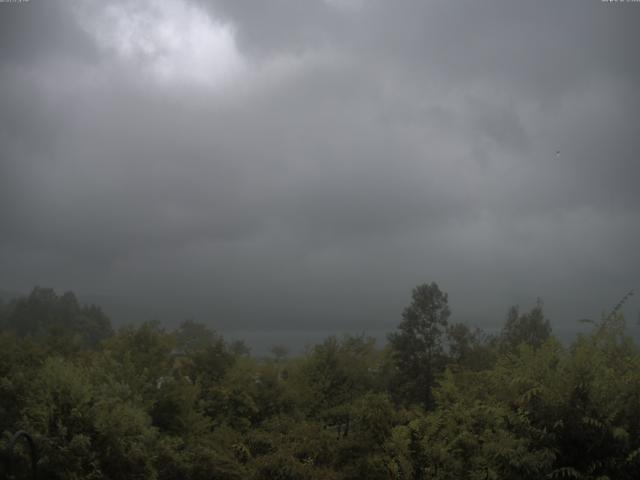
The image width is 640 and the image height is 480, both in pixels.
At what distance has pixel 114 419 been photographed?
489 inches

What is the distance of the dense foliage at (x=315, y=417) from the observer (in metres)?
9.91

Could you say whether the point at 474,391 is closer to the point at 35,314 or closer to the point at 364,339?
the point at 364,339

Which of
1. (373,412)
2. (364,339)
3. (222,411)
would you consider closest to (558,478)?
(373,412)

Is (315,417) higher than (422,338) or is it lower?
lower

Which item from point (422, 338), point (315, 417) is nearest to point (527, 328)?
point (422, 338)

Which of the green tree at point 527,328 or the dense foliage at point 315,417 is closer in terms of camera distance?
the dense foliage at point 315,417

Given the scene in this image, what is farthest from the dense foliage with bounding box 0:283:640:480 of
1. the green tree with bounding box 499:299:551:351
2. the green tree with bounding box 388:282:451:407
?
the green tree with bounding box 499:299:551:351

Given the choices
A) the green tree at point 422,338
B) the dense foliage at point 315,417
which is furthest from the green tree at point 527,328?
the dense foliage at point 315,417

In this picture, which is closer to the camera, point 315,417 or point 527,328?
point 315,417

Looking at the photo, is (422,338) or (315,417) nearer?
(315,417)

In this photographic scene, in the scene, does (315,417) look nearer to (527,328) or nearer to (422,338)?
(422,338)

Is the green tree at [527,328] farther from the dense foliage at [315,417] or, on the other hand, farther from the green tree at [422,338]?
the dense foliage at [315,417]

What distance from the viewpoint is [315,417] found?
86.5 ft

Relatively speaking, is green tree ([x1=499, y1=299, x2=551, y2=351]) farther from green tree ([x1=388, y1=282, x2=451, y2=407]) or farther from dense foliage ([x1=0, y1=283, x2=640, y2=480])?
dense foliage ([x1=0, y1=283, x2=640, y2=480])
